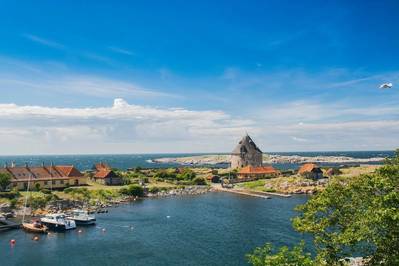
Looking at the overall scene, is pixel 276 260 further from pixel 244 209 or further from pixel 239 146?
pixel 239 146

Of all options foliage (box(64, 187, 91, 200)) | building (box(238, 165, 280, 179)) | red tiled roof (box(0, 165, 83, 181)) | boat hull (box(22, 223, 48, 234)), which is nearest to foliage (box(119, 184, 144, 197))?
foliage (box(64, 187, 91, 200))

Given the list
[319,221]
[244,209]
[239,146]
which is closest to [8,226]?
[244,209]

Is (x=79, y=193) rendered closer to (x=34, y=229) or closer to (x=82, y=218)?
Answer: (x=82, y=218)

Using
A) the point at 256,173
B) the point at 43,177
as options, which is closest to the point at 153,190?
the point at 43,177

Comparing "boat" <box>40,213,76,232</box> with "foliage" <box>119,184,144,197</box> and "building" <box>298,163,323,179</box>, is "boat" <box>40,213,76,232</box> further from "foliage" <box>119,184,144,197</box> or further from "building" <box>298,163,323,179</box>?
"building" <box>298,163,323,179</box>

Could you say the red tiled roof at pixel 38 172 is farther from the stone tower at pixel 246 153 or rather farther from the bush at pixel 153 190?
the stone tower at pixel 246 153
